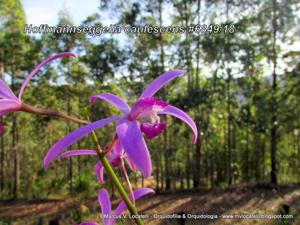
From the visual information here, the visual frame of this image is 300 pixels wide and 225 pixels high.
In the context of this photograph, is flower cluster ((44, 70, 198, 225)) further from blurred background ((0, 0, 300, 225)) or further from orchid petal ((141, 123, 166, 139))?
blurred background ((0, 0, 300, 225))

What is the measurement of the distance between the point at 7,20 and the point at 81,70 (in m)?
2.67

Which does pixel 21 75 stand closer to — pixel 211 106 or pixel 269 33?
pixel 211 106

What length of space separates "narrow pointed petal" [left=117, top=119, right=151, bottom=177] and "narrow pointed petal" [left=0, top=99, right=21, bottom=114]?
117mm

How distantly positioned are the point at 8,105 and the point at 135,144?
160 millimetres

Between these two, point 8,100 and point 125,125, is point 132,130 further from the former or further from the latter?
point 8,100

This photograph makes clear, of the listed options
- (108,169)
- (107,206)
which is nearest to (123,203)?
(107,206)

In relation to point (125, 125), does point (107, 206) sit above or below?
below

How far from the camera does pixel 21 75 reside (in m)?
12.5

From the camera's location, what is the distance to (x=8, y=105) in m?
0.47


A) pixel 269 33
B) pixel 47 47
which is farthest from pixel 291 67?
pixel 47 47

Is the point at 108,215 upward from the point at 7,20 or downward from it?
downward

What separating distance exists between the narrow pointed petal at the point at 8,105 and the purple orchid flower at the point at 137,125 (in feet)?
0.27

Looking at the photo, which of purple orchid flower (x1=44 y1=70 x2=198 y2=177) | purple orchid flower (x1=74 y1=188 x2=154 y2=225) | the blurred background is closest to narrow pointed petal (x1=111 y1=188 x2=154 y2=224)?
purple orchid flower (x1=74 y1=188 x2=154 y2=225)

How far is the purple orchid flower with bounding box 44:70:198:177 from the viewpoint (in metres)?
0.40
